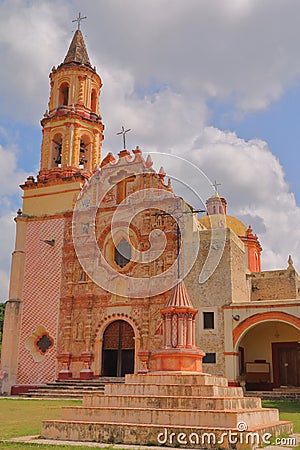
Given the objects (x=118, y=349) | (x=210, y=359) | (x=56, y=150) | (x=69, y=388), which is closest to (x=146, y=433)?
(x=210, y=359)

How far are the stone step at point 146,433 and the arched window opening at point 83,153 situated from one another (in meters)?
20.7

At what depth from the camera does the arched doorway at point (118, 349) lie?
79.4 ft

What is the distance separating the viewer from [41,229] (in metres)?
27.3

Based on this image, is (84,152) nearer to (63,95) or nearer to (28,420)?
(63,95)

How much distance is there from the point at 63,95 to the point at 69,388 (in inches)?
651

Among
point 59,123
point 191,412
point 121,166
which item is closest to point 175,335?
point 191,412

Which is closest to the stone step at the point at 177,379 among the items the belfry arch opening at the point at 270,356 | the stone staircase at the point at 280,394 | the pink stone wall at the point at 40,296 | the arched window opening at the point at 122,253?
the stone staircase at the point at 280,394

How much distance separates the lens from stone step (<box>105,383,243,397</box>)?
988 cm

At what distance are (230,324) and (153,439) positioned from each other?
535 inches

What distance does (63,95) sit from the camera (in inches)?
1182

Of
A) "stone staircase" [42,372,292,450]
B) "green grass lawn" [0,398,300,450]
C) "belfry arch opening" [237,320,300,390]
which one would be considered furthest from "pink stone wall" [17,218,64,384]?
"stone staircase" [42,372,292,450]

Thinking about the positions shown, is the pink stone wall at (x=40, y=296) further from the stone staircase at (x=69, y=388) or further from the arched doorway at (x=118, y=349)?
the arched doorway at (x=118, y=349)

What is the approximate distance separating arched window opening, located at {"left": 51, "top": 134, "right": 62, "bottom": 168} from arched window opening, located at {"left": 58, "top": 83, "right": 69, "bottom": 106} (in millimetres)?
2052

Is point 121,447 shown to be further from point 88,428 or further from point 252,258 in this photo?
point 252,258
